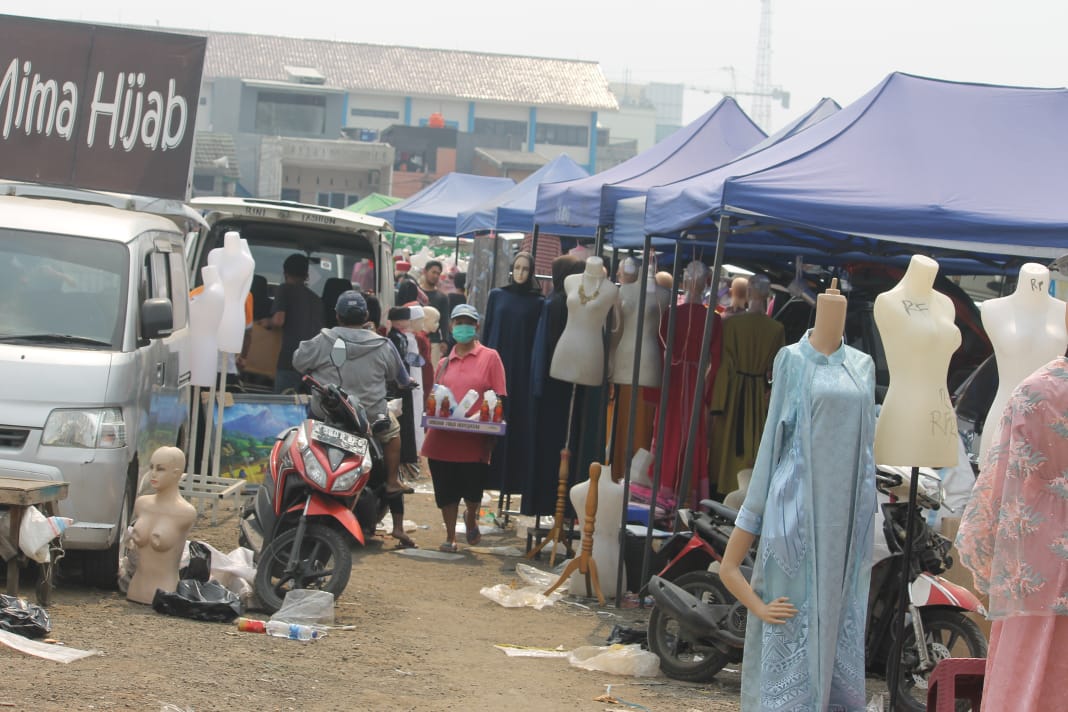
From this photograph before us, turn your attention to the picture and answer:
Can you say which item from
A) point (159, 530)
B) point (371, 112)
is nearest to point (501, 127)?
point (371, 112)

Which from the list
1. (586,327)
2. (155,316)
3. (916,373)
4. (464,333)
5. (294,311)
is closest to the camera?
(916,373)

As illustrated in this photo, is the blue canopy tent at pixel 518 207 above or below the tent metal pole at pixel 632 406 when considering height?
above

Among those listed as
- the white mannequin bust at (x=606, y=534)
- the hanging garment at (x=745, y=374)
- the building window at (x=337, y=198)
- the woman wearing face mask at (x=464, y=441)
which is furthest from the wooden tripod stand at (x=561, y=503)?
the building window at (x=337, y=198)

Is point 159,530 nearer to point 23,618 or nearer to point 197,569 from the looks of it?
point 197,569

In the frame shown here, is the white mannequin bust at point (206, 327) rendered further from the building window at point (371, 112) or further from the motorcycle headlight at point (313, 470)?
the building window at point (371, 112)

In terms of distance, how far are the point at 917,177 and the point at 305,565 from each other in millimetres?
3772

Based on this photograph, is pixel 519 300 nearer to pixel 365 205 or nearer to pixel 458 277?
pixel 458 277

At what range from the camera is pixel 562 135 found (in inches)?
2876

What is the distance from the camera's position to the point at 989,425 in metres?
6.08

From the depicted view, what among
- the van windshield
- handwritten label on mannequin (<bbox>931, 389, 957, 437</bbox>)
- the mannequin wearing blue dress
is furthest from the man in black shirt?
the mannequin wearing blue dress

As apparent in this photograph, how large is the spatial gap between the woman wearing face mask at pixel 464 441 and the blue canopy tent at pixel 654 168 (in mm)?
1166

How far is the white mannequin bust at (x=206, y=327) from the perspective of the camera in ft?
31.8

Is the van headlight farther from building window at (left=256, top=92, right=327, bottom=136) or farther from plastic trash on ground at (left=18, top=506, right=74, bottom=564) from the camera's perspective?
building window at (left=256, top=92, right=327, bottom=136)

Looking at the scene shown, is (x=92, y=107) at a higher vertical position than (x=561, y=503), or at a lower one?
higher
